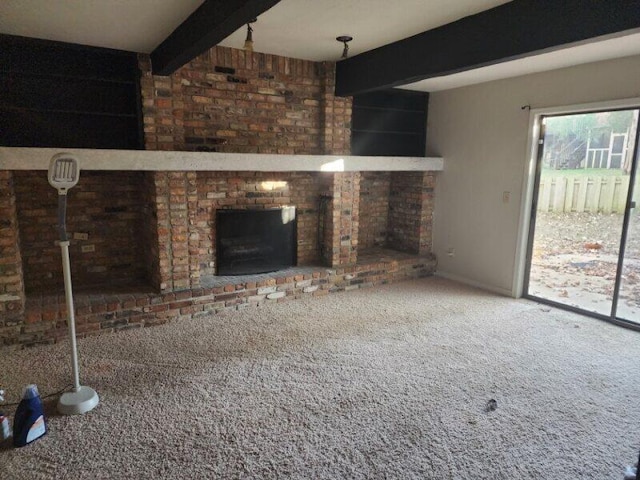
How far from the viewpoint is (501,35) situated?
2689 millimetres

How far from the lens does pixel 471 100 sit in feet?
16.4

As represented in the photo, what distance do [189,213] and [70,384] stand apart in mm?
1821

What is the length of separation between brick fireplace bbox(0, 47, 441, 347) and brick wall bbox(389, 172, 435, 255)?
353mm

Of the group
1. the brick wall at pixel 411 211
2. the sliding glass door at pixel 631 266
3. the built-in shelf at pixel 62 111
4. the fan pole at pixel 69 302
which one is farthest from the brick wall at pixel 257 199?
the sliding glass door at pixel 631 266

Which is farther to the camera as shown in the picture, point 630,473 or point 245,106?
point 245,106

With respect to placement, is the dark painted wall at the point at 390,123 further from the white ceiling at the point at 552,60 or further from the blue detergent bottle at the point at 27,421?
the blue detergent bottle at the point at 27,421

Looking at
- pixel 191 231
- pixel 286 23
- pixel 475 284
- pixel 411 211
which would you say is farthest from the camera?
pixel 411 211

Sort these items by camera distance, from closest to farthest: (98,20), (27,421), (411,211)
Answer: (27,421) < (98,20) < (411,211)

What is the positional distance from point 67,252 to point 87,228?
1777 mm

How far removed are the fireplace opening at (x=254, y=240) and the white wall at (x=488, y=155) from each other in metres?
2.10

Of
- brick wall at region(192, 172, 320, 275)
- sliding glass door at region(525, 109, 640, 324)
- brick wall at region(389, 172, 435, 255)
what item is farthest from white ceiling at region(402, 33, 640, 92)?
brick wall at region(192, 172, 320, 275)

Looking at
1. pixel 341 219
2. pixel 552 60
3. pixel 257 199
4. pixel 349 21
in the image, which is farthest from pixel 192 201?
pixel 552 60

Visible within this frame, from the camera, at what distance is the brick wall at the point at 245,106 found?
3.78m

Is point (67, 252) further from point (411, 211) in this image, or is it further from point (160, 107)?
point (411, 211)
